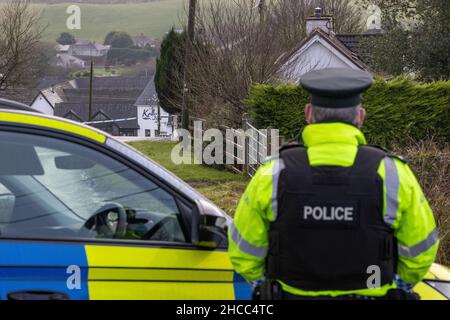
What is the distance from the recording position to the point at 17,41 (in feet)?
Result: 101

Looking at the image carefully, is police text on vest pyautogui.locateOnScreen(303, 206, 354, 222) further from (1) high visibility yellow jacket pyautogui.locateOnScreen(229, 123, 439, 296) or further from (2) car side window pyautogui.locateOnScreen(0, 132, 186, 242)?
(2) car side window pyautogui.locateOnScreen(0, 132, 186, 242)

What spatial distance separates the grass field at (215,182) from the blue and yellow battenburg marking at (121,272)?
20.8ft

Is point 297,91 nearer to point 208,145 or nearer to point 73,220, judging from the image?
point 208,145

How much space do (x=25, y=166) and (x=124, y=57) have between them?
302ft

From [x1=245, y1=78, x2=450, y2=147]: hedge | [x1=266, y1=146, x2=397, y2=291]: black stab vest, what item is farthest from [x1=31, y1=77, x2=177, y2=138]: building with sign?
[x1=266, y1=146, x2=397, y2=291]: black stab vest

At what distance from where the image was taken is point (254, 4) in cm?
2122

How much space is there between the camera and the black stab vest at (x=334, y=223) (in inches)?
103

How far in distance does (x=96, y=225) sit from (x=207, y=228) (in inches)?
20.6

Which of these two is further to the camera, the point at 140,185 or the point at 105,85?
the point at 105,85

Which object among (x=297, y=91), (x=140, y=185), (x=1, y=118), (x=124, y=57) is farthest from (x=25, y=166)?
(x=124, y=57)

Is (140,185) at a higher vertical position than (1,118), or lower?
lower

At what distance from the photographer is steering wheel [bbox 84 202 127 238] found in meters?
3.13

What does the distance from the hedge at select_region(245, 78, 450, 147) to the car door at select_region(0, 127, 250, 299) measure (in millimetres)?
12725

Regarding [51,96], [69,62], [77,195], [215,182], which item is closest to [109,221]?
[77,195]
